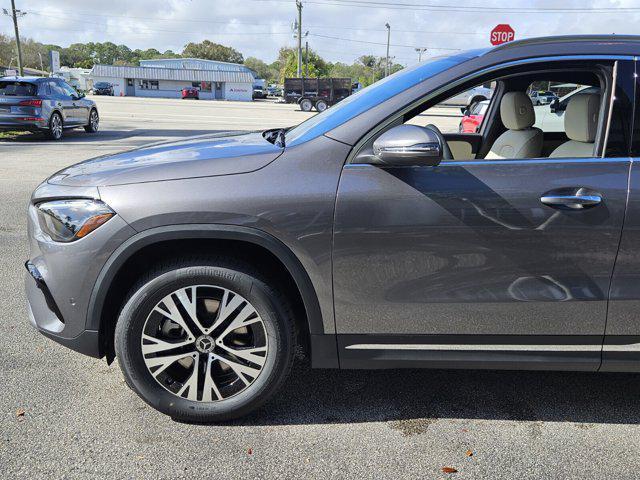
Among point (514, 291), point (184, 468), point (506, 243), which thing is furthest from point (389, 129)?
point (184, 468)

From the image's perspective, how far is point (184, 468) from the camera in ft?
8.41

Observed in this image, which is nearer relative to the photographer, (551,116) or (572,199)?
(572,199)

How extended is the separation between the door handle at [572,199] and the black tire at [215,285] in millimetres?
1277

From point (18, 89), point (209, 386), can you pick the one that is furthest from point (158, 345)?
point (18, 89)

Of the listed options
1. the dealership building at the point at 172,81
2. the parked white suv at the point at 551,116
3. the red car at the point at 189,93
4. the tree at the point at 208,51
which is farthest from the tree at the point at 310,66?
the parked white suv at the point at 551,116

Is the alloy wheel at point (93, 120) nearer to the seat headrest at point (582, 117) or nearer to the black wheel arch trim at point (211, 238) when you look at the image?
the black wheel arch trim at point (211, 238)

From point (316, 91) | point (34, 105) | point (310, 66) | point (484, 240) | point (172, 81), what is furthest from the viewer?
point (172, 81)

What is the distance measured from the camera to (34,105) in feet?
46.5

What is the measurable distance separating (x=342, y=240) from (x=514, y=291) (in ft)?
2.67

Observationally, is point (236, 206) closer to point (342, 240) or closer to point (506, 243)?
point (342, 240)

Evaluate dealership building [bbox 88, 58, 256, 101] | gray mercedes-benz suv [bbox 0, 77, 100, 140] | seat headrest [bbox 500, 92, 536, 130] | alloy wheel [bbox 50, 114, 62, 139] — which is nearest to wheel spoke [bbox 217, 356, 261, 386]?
seat headrest [bbox 500, 92, 536, 130]

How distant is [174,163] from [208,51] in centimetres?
14009

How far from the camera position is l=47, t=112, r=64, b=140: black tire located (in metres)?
14.8

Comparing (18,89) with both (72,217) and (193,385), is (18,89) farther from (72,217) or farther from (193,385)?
(193,385)
